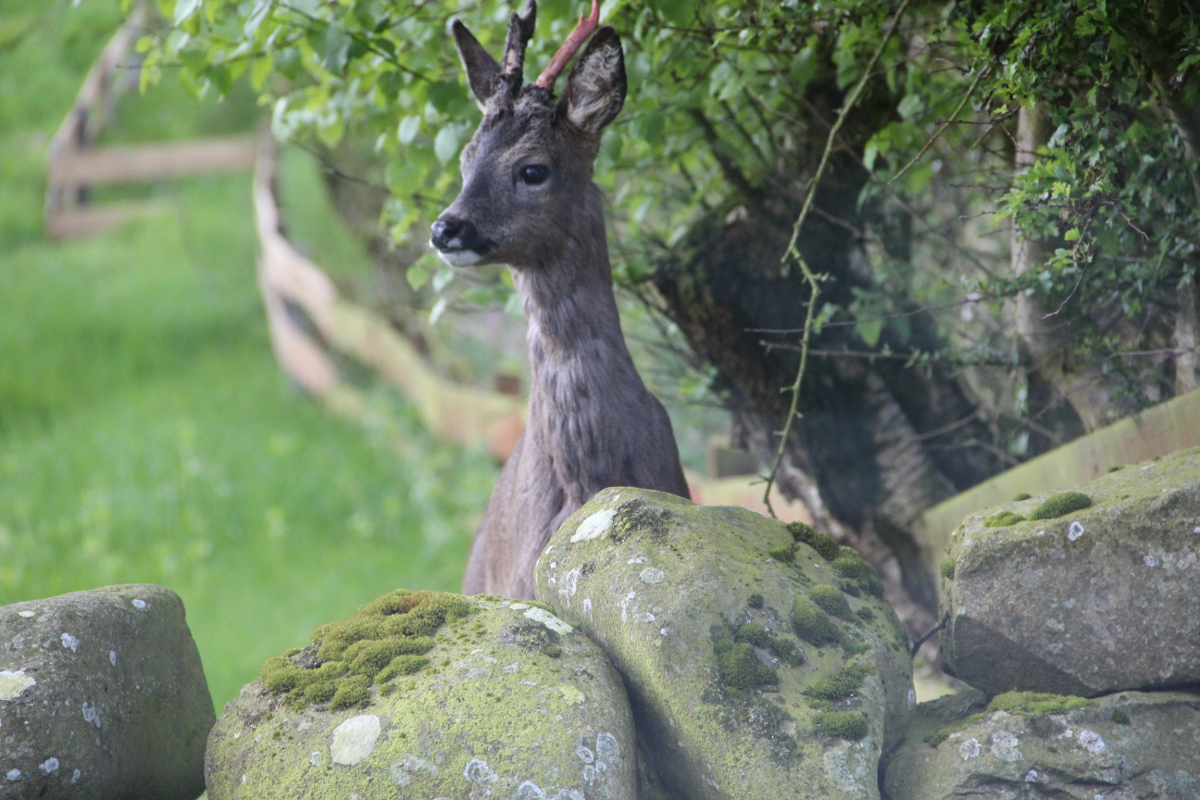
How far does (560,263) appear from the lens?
12.4 feet

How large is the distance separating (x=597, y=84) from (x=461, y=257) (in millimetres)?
781

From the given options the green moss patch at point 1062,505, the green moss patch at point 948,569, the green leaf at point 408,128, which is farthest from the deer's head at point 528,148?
the green moss patch at point 1062,505

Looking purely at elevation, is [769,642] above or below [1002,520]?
below

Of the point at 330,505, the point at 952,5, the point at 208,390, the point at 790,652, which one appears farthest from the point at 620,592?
the point at 208,390

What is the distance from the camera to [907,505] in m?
4.92

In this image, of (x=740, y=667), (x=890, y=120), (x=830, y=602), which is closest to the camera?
(x=740, y=667)

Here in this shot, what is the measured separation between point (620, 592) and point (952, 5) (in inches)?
103

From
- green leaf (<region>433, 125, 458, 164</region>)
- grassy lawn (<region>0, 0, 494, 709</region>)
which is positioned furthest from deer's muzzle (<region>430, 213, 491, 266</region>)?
grassy lawn (<region>0, 0, 494, 709</region>)

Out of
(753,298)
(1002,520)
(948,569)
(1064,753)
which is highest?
(753,298)

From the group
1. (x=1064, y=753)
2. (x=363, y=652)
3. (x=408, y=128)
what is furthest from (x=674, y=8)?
(x=1064, y=753)

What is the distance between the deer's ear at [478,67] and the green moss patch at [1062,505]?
92.4 inches

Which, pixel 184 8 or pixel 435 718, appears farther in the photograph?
pixel 184 8

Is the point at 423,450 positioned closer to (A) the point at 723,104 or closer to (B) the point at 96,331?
(B) the point at 96,331

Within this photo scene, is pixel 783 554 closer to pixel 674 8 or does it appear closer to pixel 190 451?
pixel 674 8
